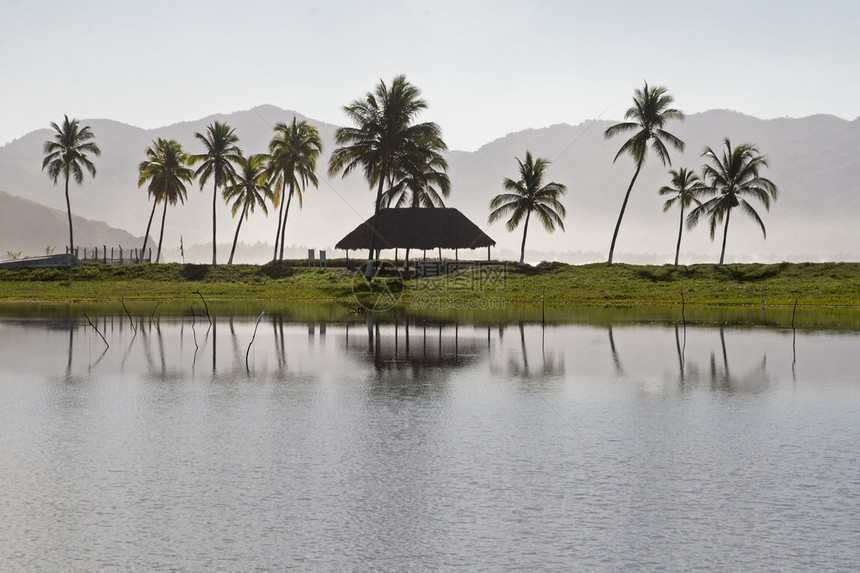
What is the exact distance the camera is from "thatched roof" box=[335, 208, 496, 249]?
65.5 m

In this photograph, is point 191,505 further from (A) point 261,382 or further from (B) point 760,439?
(A) point 261,382

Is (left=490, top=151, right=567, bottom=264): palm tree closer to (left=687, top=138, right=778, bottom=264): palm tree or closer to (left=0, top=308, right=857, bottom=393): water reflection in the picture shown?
(left=687, top=138, right=778, bottom=264): palm tree

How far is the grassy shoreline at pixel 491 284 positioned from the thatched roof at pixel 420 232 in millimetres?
3349

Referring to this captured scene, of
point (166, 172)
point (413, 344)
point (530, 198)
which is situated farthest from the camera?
point (166, 172)

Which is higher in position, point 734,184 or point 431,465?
point 734,184

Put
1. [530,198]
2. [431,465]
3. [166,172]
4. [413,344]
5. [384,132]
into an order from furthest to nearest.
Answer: [166,172] → [530,198] → [384,132] → [413,344] → [431,465]

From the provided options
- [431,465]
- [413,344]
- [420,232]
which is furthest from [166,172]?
[431,465]

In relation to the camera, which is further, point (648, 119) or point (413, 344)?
point (648, 119)

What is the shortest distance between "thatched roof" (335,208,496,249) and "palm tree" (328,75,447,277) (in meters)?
11.0

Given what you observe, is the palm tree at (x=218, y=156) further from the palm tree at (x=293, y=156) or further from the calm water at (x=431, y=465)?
the calm water at (x=431, y=465)

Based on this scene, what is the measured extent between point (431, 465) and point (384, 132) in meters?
46.5

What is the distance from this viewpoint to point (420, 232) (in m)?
66.0

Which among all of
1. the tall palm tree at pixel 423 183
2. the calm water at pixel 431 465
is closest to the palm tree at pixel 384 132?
the tall palm tree at pixel 423 183

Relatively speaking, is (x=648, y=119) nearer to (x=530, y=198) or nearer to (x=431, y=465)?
(x=530, y=198)
